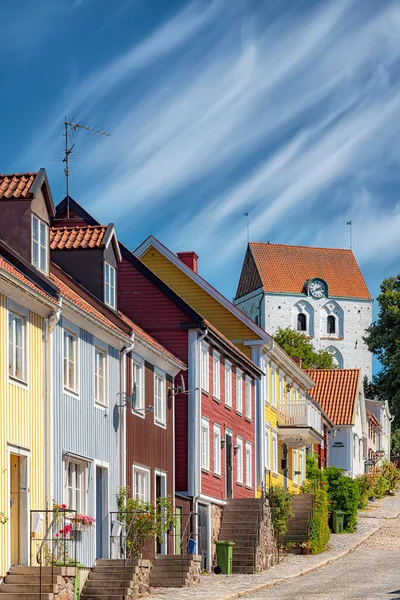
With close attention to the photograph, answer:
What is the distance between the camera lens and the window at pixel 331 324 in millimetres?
158500

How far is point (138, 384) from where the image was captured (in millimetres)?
32031

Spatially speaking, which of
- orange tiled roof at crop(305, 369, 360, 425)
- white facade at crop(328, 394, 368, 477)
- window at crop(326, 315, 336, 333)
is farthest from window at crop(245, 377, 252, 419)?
window at crop(326, 315, 336, 333)

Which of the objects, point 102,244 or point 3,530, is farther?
point 102,244

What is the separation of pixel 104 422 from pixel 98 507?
1.91 metres

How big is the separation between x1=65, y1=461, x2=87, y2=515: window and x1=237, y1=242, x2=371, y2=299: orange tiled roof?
425 feet

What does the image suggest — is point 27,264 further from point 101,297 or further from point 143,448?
point 143,448

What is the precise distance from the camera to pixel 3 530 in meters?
22.7

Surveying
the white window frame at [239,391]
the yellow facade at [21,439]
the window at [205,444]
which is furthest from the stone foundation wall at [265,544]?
the yellow facade at [21,439]

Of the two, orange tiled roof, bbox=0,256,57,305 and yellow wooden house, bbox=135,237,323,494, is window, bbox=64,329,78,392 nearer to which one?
orange tiled roof, bbox=0,256,57,305

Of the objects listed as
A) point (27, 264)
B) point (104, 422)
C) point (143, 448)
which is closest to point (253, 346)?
point (143, 448)

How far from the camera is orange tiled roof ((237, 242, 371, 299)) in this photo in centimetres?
15938

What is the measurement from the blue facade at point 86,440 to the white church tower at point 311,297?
124046 mm

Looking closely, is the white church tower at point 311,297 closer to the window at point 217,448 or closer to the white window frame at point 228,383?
the white window frame at point 228,383

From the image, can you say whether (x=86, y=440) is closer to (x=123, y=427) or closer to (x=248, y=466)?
(x=123, y=427)
